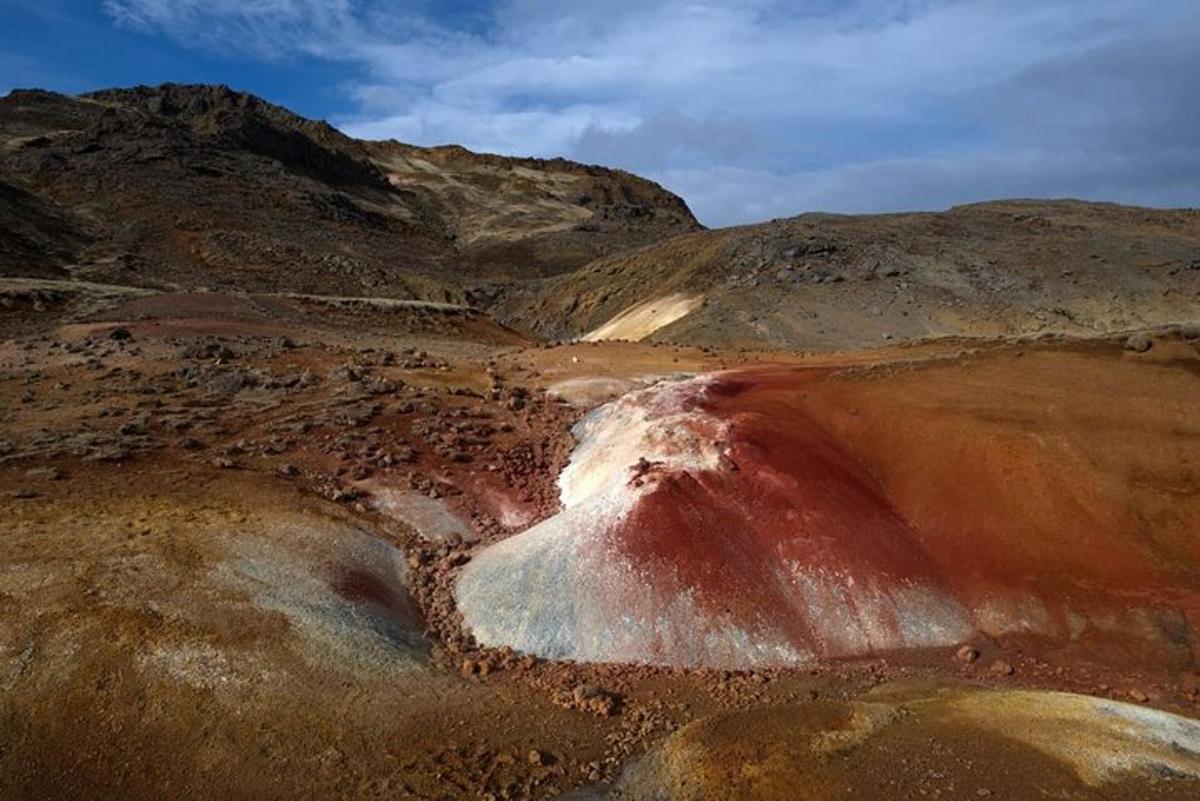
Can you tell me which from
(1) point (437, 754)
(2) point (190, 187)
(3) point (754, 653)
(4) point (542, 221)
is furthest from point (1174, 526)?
(4) point (542, 221)

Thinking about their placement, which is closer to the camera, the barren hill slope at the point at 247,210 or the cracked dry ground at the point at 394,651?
the cracked dry ground at the point at 394,651

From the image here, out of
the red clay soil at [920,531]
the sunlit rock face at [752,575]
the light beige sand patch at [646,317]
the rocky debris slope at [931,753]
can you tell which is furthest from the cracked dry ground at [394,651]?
the light beige sand patch at [646,317]

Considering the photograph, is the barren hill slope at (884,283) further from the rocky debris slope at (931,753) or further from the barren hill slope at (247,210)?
the rocky debris slope at (931,753)

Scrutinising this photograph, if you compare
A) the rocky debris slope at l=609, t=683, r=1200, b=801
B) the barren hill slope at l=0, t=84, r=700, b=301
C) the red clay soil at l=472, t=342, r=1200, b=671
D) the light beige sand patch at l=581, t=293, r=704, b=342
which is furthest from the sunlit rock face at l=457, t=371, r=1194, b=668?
the barren hill slope at l=0, t=84, r=700, b=301

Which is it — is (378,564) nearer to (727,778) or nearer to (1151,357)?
(727,778)

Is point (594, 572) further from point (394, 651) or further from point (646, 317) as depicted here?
point (646, 317)

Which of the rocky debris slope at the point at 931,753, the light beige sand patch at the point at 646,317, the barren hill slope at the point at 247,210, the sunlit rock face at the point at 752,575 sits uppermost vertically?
the barren hill slope at the point at 247,210

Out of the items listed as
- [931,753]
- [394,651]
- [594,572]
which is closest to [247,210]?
[594,572]
